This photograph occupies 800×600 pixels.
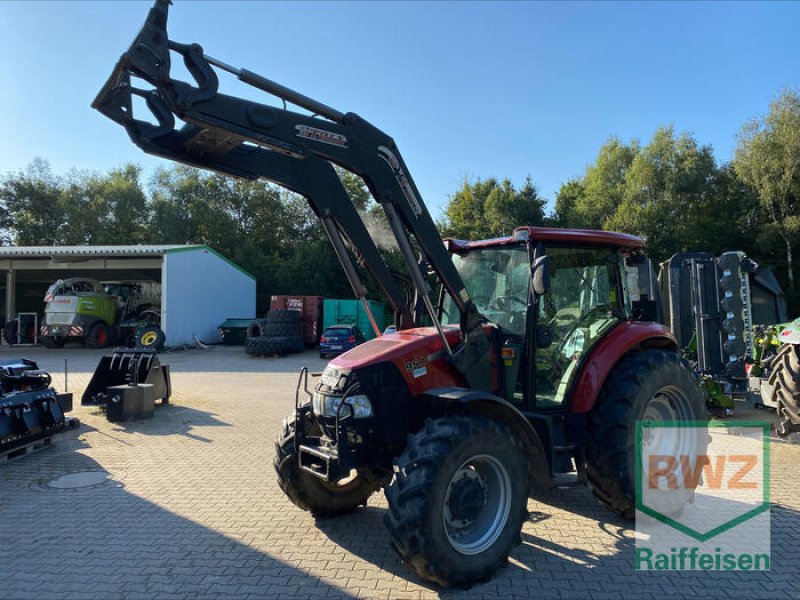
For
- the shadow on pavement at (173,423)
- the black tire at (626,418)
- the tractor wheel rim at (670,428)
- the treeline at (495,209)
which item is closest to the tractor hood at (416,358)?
the black tire at (626,418)

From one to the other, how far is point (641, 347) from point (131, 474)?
582 centimetres

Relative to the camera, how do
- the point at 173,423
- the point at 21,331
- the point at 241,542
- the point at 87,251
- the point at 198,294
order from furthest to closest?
1. the point at 198,294
2. the point at 21,331
3. the point at 87,251
4. the point at 173,423
5. the point at 241,542

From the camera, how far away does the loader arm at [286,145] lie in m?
3.18

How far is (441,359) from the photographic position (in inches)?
165

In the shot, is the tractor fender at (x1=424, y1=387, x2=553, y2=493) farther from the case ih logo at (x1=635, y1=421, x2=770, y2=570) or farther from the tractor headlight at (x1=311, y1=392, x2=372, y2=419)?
the case ih logo at (x1=635, y1=421, x2=770, y2=570)

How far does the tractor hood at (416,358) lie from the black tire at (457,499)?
516 mm

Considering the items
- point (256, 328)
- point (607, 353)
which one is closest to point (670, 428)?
point (607, 353)

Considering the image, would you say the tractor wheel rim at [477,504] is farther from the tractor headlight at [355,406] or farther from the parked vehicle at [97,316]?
the parked vehicle at [97,316]

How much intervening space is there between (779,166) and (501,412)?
29.6m

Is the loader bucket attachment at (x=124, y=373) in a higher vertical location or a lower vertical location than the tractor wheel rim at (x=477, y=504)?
higher

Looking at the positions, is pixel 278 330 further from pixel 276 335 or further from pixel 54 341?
pixel 54 341

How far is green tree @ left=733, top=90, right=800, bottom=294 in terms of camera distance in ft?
84.7

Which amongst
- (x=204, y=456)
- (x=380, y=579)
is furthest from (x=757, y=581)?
(x=204, y=456)

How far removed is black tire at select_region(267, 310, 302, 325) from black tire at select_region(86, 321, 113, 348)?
278 inches
